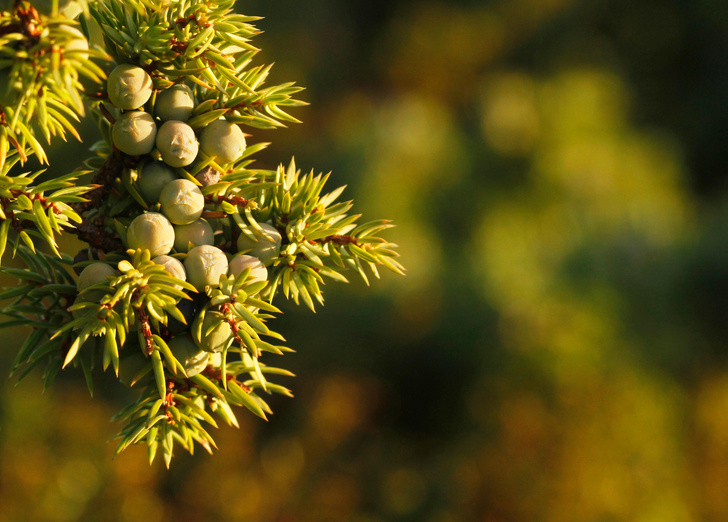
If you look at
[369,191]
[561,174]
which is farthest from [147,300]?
[561,174]

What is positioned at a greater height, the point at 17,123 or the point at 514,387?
the point at 17,123

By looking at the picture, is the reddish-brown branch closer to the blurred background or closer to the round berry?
the round berry

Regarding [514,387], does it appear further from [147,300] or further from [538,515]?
[147,300]

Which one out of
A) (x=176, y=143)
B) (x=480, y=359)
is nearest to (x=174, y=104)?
(x=176, y=143)

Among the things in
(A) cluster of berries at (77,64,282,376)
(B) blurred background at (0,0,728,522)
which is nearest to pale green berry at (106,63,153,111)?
(A) cluster of berries at (77,64,282,376)

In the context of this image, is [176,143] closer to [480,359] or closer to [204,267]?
[204,267]

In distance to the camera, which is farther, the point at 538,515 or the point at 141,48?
the point at 538,515

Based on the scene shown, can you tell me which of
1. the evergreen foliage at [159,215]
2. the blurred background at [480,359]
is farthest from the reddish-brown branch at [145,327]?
the blurred background at [480,359]
